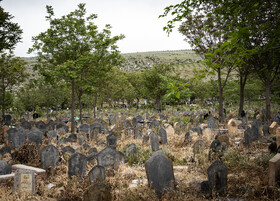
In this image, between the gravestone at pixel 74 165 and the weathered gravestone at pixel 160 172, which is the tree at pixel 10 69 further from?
the weathered gravestone at pixel 160 172

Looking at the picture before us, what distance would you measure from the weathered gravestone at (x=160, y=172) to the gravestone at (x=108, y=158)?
6.15 feet

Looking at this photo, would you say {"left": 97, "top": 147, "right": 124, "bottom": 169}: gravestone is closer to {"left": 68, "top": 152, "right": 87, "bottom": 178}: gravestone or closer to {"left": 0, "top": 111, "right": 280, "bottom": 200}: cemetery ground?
{"left": 0, "top": 111, "right": 280, "bottom": 200}: cemetery ground

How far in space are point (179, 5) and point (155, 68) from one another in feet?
100

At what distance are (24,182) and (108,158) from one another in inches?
93.4

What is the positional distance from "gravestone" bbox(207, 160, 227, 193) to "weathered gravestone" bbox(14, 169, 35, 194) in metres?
4.07

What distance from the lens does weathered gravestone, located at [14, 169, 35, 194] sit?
4.81 m

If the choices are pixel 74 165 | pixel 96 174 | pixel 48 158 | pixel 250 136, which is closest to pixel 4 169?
pixel 48 158

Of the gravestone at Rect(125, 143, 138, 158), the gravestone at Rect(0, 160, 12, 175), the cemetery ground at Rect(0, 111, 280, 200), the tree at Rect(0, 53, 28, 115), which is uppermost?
the tree at Rect(0, 53, 28, 115)

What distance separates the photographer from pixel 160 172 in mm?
4965

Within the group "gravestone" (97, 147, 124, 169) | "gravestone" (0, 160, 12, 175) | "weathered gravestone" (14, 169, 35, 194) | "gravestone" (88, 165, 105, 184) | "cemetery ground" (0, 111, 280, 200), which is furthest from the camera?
"gravestone" (97, 147, 124, 169)

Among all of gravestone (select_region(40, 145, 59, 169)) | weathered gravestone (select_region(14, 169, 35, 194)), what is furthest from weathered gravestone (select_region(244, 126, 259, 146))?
weathered gravestone (select_region(14, 169, 35, 194))

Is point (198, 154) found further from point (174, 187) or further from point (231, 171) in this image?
point (174, 187)

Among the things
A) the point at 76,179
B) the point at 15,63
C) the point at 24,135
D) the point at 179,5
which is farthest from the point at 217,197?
the point at 15,63

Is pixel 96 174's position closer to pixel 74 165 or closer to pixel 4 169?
pixel 74 165
